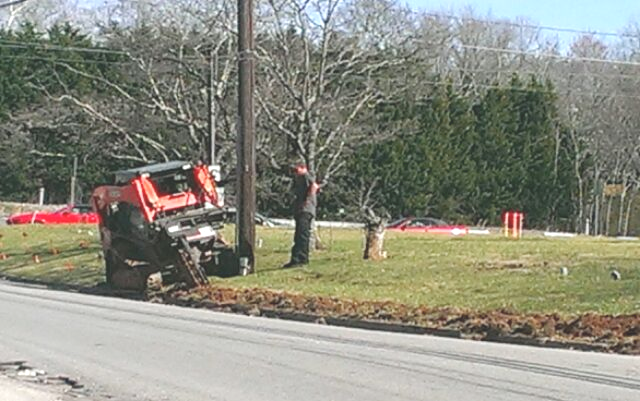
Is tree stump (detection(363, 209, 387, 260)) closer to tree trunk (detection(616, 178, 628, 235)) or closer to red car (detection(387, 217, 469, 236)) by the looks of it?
red car (detection(387, 217, 469, 236))

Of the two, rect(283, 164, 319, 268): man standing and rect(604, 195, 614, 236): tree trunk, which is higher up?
rect(283, 164, 319, 268): man standing

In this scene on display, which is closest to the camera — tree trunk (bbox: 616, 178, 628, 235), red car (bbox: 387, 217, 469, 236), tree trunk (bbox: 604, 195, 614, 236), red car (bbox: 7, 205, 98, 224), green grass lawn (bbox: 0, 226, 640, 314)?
green grass lawn (bbox: 0, 226, 640, 314)

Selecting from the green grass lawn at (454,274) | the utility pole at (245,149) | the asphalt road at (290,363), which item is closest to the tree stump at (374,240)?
the green grass lawn at (454,274)

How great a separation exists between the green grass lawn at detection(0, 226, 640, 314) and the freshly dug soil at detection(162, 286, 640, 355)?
81cm

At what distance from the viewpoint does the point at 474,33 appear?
81438mm

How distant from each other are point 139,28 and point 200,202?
17.8 metres

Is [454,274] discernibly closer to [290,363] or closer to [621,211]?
[290,363]

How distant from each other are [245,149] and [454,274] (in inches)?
248

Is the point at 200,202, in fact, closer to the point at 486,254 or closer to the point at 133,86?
the point at 486,254

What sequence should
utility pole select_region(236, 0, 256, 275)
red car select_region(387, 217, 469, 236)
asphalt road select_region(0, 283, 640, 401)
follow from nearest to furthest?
asphalt road select_region(0, 283, 640, 401) < utility pole select_region(236, 0, 256, 275) < red car select_region(387, 217, 469, 236)

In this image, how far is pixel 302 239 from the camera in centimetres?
2791

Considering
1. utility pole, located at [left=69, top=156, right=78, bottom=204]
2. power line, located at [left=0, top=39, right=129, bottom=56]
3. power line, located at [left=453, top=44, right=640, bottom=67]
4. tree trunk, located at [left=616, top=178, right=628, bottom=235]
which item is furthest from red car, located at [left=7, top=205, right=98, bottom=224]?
tree trunk, located at [left=616, top=178, right=628, bottom=235]

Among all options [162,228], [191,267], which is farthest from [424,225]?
[162,228]

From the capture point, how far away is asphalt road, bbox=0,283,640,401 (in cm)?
1209
